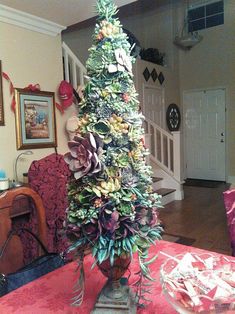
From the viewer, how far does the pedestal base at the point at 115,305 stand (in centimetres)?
76

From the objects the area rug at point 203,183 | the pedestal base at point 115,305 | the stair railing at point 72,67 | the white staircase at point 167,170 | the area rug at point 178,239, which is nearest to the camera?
the pedestal base at point 115,305

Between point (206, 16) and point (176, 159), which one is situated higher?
point (206, 16)

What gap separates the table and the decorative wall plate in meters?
5.62

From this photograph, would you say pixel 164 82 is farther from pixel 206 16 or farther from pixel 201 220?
pixel 201 220

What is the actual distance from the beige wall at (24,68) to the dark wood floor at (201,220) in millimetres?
1894

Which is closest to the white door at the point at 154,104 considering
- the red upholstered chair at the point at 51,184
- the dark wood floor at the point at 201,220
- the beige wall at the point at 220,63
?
the beige wall at the point at 220,63

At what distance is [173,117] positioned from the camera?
21.7 ft

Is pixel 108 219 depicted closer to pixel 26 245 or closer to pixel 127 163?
pixel 127 163

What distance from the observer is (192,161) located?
22.8ft

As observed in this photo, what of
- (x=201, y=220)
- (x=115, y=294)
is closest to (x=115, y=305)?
(x=115, y=294)

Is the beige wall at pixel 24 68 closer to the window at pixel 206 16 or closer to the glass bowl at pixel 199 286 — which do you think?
the glass bowl at pixel 199 286

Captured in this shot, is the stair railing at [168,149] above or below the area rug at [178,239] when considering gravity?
A: above

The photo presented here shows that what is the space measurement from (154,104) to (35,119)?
11.5 ft

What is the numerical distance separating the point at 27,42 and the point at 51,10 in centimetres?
43
